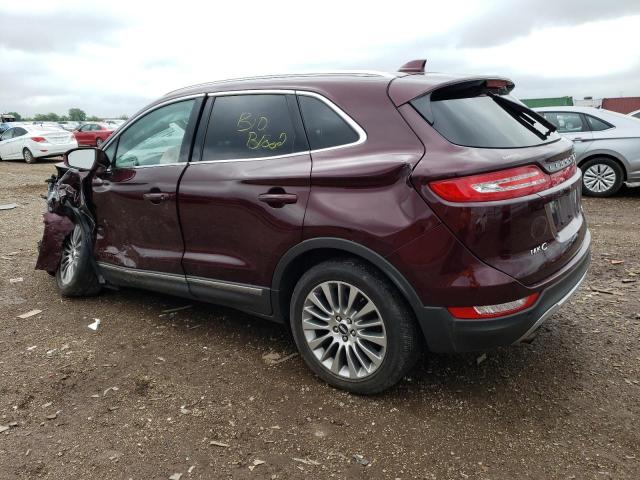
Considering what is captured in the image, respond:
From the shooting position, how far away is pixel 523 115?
310 cm

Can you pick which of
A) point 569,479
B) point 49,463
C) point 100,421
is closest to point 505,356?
point 569,479

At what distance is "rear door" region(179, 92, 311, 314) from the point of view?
298 centimetres

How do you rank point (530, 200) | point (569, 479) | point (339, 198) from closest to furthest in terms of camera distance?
point (569, 479) → point (530, 200) → point (339, 198)

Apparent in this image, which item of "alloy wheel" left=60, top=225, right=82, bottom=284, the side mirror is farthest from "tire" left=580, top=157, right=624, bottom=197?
"alloy wheel" left=60, top=225, right=82, bottom=284

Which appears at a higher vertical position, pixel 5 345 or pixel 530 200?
pixel 530 200

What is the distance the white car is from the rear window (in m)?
18.3

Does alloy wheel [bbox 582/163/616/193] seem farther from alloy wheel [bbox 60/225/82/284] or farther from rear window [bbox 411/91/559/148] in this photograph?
alloy wheel [bbox 60/225/82/284]

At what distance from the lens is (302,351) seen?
3129 millimetres

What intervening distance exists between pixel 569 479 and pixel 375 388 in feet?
3.31

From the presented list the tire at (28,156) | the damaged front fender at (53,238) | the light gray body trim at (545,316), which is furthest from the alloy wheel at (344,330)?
the tire at (28,156)

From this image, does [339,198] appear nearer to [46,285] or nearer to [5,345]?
[5,345]

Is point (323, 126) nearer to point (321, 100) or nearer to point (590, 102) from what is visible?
point (321, 100)

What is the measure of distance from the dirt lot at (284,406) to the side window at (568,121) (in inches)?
214

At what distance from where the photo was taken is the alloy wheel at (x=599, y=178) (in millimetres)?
8523
